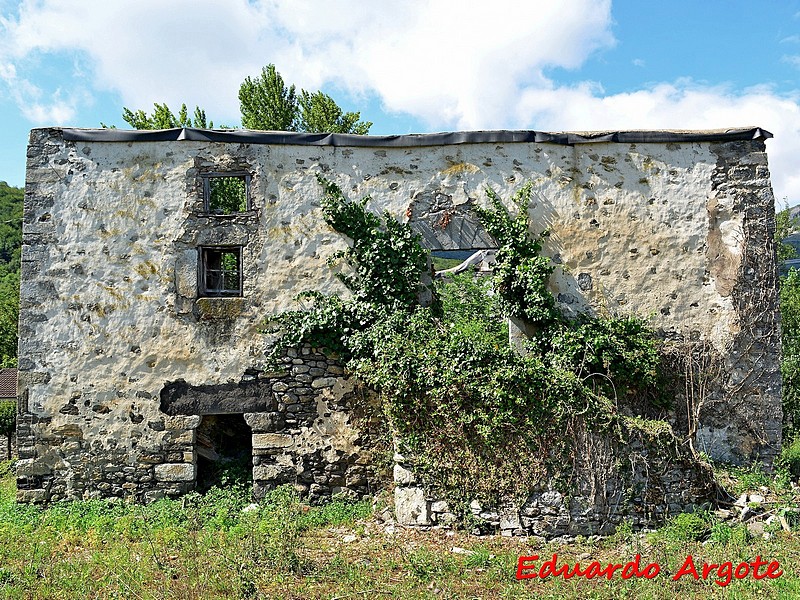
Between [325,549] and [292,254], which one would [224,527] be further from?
[292,254]

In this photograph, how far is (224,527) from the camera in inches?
305

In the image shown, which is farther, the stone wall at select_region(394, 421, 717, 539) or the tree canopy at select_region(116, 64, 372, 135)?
the tree canopy at select_region(116, 64, 372, 135)

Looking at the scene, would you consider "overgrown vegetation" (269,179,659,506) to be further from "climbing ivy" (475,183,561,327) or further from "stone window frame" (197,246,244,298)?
"stone window frame" (197,246,244,298)

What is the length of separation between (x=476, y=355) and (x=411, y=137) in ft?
11.4

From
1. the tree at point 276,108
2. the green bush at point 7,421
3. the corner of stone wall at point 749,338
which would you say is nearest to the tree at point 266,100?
the tree at point 276,108

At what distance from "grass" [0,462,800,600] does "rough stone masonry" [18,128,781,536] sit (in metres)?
0.84

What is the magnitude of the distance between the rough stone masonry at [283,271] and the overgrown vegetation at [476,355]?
0.33m

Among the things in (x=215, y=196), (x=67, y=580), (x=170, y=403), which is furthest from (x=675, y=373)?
(x=215, y=196)

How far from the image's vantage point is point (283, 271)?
8.92 metres

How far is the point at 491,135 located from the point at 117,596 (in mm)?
7318

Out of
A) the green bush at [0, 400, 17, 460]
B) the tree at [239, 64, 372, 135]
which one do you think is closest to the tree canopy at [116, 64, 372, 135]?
the tree at [239, 64, 372, 135]

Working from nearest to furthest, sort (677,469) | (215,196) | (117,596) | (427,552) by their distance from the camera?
(117,596)
(427,552)
(677,469)
(215,196)

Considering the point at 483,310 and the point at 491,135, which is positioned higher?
the point at 491,135

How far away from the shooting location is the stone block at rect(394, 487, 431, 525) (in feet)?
24.4
